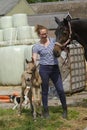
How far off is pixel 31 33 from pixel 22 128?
1152 cm

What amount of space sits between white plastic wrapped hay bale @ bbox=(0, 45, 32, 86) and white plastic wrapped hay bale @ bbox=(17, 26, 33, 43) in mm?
1050

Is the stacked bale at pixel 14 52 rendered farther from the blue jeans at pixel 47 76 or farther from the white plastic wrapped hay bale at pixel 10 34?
the blue jeans at pixel 47 76

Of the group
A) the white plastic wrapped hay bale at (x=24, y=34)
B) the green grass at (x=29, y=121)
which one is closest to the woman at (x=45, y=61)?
the green grass at (x=29, y=121)

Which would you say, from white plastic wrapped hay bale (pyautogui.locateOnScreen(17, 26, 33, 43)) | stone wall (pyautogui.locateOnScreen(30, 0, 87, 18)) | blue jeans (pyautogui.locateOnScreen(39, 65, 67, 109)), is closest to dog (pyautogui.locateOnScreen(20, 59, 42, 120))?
blue jeans (pyautogui.locateOnScreen(39, 65, 67, 109))

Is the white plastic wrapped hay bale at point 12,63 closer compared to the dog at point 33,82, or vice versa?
the dog at point 33,82

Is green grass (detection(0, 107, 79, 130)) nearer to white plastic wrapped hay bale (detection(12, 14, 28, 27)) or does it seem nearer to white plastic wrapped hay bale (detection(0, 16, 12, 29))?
white plastic wrapped hay bale (detection(12, 14, 28, 27))

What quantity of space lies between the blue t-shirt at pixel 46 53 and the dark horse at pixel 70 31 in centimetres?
19

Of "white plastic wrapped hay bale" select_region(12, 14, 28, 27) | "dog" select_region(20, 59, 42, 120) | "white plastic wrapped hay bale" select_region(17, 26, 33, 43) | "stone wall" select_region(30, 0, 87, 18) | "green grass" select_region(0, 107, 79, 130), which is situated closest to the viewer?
"green grass" select_region(0, 107, 79, 130)

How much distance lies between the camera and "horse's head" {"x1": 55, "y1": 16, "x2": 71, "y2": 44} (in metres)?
8.52

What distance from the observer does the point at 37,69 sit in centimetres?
863

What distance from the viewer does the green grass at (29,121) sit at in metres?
7.96

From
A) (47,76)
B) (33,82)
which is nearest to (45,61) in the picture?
(47,76)

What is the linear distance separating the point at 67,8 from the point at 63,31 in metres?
50.0

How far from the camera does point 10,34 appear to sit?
18.2 metres
